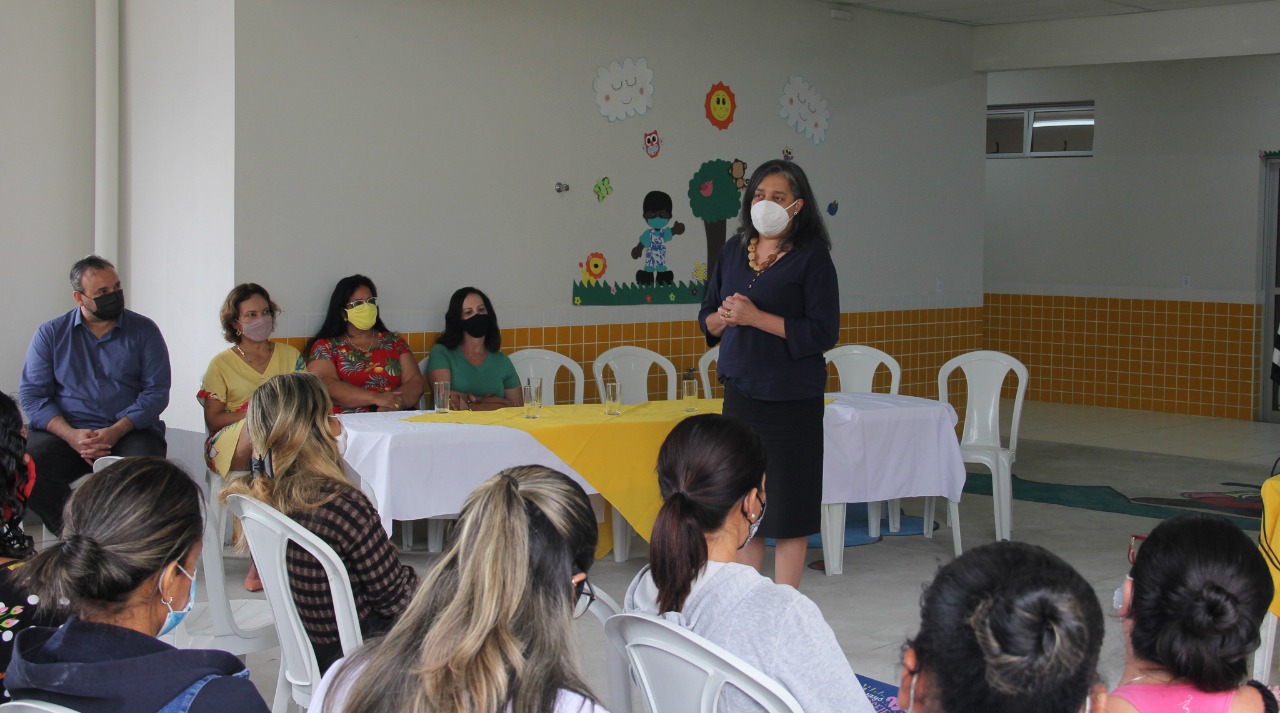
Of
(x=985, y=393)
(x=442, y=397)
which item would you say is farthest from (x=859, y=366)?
(x=442, y=397)

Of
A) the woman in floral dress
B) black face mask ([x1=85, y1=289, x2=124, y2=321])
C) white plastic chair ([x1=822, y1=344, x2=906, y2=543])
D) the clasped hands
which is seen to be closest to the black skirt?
the clasped hands

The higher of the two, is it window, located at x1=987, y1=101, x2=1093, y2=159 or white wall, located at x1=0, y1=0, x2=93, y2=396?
window, located at x1=987, y1=101, x2=1093, y2=159

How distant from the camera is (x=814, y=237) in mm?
4023

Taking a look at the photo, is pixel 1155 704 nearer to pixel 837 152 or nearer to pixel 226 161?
pixel 226 161

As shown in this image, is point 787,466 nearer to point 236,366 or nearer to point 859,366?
point 236,366

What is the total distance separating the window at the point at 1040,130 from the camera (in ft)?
36.7

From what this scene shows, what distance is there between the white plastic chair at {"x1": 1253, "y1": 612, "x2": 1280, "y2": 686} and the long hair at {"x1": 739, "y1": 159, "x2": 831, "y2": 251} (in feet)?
5.57

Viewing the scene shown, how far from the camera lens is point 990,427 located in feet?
19.6

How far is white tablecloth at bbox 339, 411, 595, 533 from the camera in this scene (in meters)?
4.45

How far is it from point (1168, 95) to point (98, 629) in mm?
10525

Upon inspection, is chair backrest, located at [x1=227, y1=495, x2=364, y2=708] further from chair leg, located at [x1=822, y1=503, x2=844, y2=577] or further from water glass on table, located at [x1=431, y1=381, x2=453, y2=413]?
chair leg, located at [x1=822, y1=503, x2=844, y2=577]

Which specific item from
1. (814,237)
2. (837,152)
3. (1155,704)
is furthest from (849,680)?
(837,152)

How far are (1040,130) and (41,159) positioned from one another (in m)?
8.44

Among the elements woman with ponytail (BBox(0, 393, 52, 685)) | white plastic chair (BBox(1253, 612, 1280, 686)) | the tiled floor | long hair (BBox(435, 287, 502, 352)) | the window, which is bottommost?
the tiled floor
